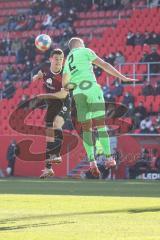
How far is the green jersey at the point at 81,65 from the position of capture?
11273mm

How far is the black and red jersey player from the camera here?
1237cm

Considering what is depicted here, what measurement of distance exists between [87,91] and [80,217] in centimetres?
225

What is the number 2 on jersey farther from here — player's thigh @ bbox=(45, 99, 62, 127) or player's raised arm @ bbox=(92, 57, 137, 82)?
player's thigh @ bbox=(45, 99, 62, 127)

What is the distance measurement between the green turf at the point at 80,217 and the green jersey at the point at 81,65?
2.29 meters

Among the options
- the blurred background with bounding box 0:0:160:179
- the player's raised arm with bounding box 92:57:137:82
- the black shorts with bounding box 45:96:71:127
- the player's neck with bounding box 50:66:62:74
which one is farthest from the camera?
the blurred background with bounding box 0:0:160:179

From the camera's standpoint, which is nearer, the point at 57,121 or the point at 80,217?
the point at 80,217

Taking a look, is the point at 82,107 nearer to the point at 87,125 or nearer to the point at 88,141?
the point at 87,125

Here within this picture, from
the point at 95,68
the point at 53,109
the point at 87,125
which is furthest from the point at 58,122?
the point at 95,68

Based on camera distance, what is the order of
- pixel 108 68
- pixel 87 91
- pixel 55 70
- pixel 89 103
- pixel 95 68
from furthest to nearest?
pixel 95 68 < pixel 55 70 < pixel 89 103 < pixel 87 91 < pixel 108 68

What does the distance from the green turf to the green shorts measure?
166cm

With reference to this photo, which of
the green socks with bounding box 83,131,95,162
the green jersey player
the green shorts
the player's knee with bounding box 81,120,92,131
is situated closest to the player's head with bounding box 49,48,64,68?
the green jersey player

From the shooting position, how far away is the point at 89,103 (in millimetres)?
11359

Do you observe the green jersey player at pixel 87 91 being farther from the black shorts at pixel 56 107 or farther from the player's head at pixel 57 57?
the black shorts at pixel 56 107

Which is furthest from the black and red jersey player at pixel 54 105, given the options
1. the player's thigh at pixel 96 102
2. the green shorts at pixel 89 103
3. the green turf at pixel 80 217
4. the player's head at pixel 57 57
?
the player's thigh at pixel 96 102
